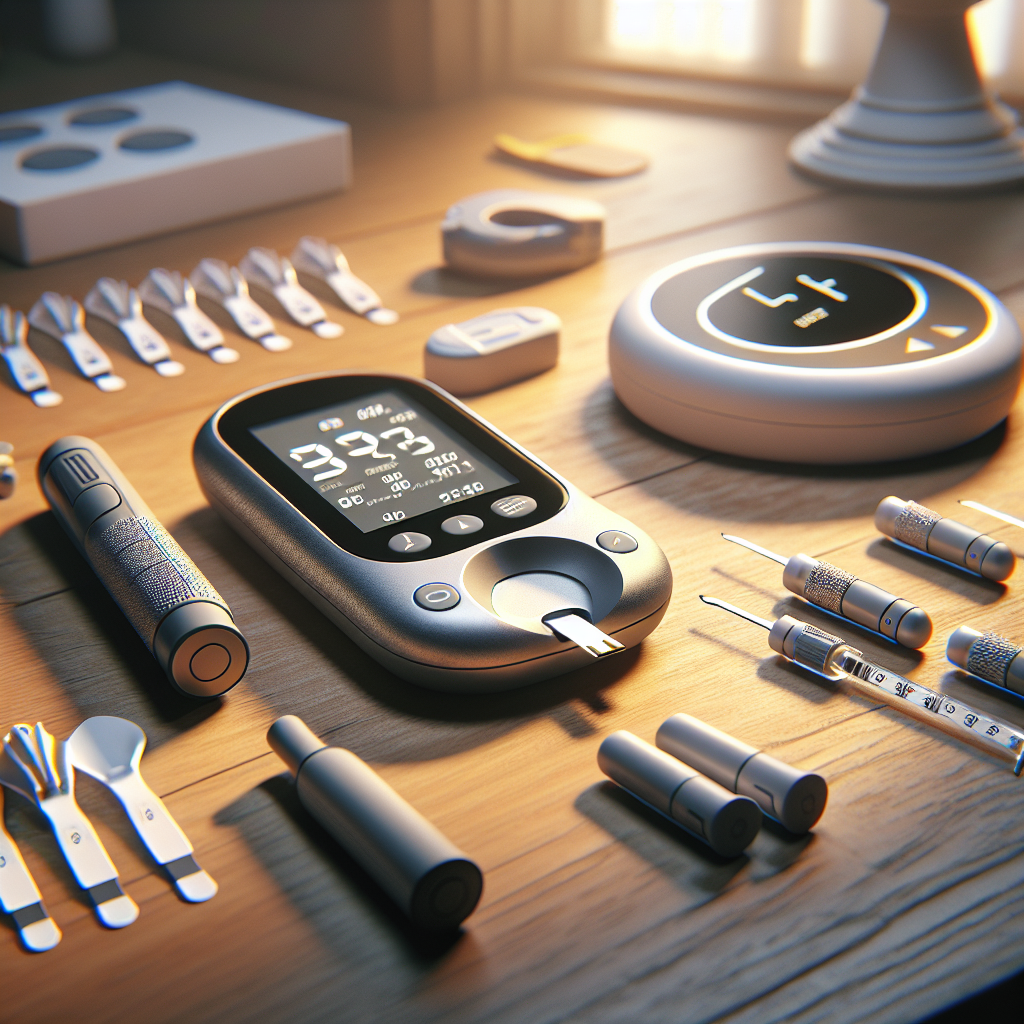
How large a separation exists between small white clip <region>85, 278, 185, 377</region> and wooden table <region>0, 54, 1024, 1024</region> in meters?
0.02

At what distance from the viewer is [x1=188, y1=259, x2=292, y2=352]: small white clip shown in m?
0.83

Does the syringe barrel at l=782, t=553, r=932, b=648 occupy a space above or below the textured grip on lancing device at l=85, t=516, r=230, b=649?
below

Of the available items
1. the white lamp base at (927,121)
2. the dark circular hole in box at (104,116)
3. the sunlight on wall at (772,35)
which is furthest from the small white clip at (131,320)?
the sunlight on wall at (772,35)

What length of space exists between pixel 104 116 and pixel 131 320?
1.48 ft

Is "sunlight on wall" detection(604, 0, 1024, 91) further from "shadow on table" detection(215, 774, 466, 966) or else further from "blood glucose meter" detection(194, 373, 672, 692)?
"shadow on table" detection(215, 774, 466, 966)

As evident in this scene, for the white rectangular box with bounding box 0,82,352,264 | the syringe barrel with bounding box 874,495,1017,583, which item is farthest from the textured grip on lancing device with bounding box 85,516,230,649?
the white rectangular box with bounding box 0,82,352,264

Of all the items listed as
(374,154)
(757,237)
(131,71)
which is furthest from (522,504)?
(131,71)

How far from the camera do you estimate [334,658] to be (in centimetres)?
50

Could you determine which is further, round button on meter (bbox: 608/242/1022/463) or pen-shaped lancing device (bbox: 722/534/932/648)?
round button on meter (bbox: 608/242/1022/463)

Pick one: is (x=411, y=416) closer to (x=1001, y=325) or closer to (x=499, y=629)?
(x=499, y=629)

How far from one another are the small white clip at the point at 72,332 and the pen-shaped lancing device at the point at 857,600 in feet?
1.56

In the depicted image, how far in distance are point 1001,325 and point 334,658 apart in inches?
17.5

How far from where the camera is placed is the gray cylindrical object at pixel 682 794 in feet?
1.25

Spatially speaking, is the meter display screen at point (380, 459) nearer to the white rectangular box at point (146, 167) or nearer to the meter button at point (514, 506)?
the meter button at point (514, 506)
